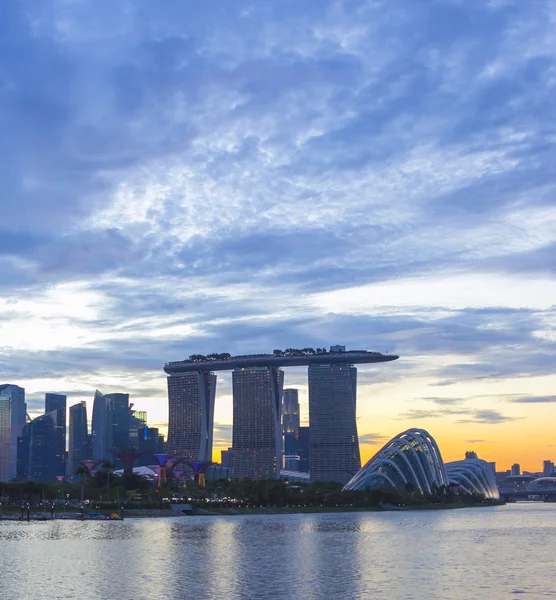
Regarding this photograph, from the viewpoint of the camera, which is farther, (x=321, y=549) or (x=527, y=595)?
(x=321, y=549)

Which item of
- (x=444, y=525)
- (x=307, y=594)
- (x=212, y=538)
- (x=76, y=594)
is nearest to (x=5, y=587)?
(x=76, y=594)

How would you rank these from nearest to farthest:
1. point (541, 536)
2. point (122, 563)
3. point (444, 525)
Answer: point (122, 563)
point (541, 536)
point (444, 525)

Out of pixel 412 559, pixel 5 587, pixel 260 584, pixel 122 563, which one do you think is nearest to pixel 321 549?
pixel 412 559

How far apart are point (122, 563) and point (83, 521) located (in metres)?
97.1

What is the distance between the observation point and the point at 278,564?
86.9 meters

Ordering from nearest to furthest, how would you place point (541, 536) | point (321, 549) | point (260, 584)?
point (260, 584), point (321, 549), point (541, 536)

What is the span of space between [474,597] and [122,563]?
37.0 m

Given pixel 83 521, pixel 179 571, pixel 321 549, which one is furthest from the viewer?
pixel 83 521

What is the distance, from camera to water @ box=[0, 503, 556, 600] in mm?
67438

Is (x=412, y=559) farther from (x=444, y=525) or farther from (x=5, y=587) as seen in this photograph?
(x=444, y=525)

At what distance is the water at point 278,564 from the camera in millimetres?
67438

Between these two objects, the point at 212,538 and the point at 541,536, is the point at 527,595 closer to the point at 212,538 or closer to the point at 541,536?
the point at 212,538

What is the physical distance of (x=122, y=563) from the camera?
8831cm

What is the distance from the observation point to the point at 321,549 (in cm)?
10275
